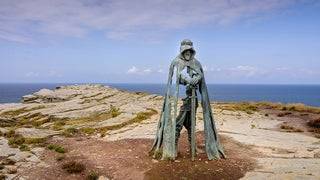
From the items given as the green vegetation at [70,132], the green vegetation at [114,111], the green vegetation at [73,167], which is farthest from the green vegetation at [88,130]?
the green vegetation at [73,167]

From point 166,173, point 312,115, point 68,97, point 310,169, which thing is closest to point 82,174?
point 166,173

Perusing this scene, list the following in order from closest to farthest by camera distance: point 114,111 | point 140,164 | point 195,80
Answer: point 140,164 < point 195,80 < point 114,111

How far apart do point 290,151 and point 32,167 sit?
1299cm

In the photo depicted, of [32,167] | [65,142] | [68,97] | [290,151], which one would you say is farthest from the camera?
[68,97]

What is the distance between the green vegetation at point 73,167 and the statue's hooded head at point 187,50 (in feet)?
23.2

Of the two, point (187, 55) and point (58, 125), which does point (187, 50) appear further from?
point (58, 125)

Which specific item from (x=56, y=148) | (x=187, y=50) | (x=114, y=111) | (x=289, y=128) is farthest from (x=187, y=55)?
(x=114, y=111)

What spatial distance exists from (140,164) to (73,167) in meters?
3.02

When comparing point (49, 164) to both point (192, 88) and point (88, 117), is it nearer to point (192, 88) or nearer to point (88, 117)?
point (192, 88)

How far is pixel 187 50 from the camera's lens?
19.3 meters

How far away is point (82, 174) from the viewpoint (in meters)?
17.4

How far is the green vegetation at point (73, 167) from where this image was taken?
1772cm

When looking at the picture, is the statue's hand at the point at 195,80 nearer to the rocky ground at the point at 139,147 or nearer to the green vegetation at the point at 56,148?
the rocky ground at the point at 139,147

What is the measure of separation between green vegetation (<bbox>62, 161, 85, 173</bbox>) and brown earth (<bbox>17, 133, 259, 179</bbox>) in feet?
0.64
